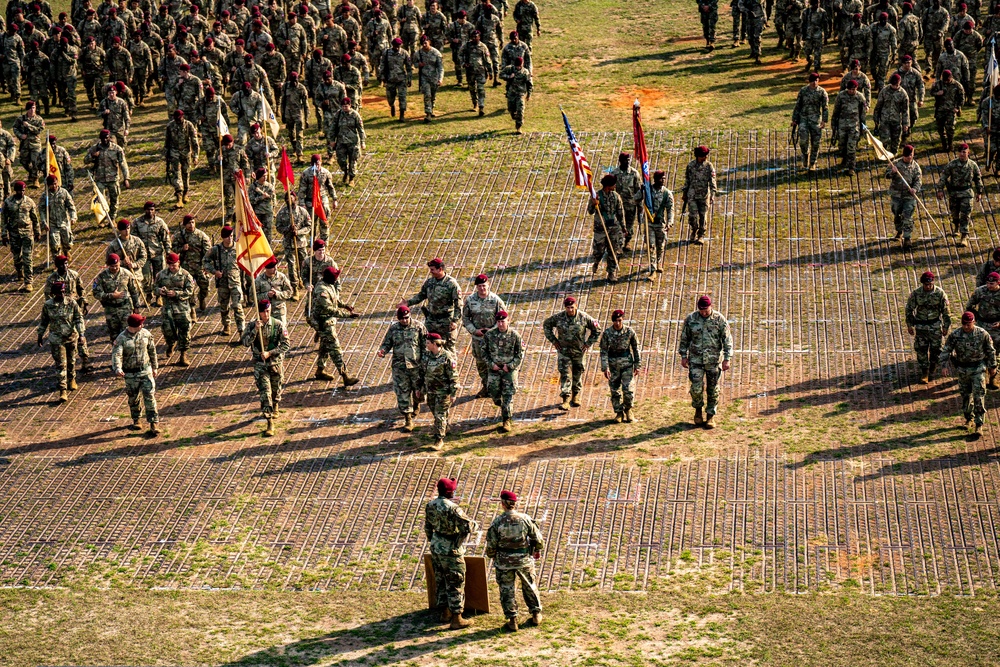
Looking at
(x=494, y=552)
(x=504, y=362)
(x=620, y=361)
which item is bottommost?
(x=494, y=552)

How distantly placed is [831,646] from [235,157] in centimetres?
1647

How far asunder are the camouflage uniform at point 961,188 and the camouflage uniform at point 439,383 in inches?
386

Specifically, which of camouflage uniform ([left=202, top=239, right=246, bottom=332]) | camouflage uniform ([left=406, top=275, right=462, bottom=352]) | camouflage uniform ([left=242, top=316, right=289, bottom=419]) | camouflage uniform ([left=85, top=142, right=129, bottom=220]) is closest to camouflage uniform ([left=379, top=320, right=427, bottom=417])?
camouflage uniform ([left=406, top=275, right=462, bottom=352])

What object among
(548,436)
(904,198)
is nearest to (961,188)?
(904,198)

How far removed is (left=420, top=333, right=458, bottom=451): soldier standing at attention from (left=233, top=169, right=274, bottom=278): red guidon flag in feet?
9.94

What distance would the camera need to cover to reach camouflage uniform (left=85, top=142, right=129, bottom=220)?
2814cm

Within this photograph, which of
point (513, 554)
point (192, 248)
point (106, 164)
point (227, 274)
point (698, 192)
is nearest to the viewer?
point (513, 554)

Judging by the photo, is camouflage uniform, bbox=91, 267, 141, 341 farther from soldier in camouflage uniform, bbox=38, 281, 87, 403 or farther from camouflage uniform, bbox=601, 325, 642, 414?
camouflage uniform, bbox=601, 325, 642, 414

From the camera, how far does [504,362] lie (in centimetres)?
2091

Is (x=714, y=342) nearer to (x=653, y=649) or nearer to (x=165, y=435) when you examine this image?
(x=653, y=649)

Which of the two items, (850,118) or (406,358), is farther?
(850,118)

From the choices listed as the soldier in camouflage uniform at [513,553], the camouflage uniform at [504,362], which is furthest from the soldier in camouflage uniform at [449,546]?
the camouflage uniform at [504,362]

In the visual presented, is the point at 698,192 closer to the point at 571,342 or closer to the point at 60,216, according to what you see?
the point at 571,342

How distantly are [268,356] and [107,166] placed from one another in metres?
8.63
